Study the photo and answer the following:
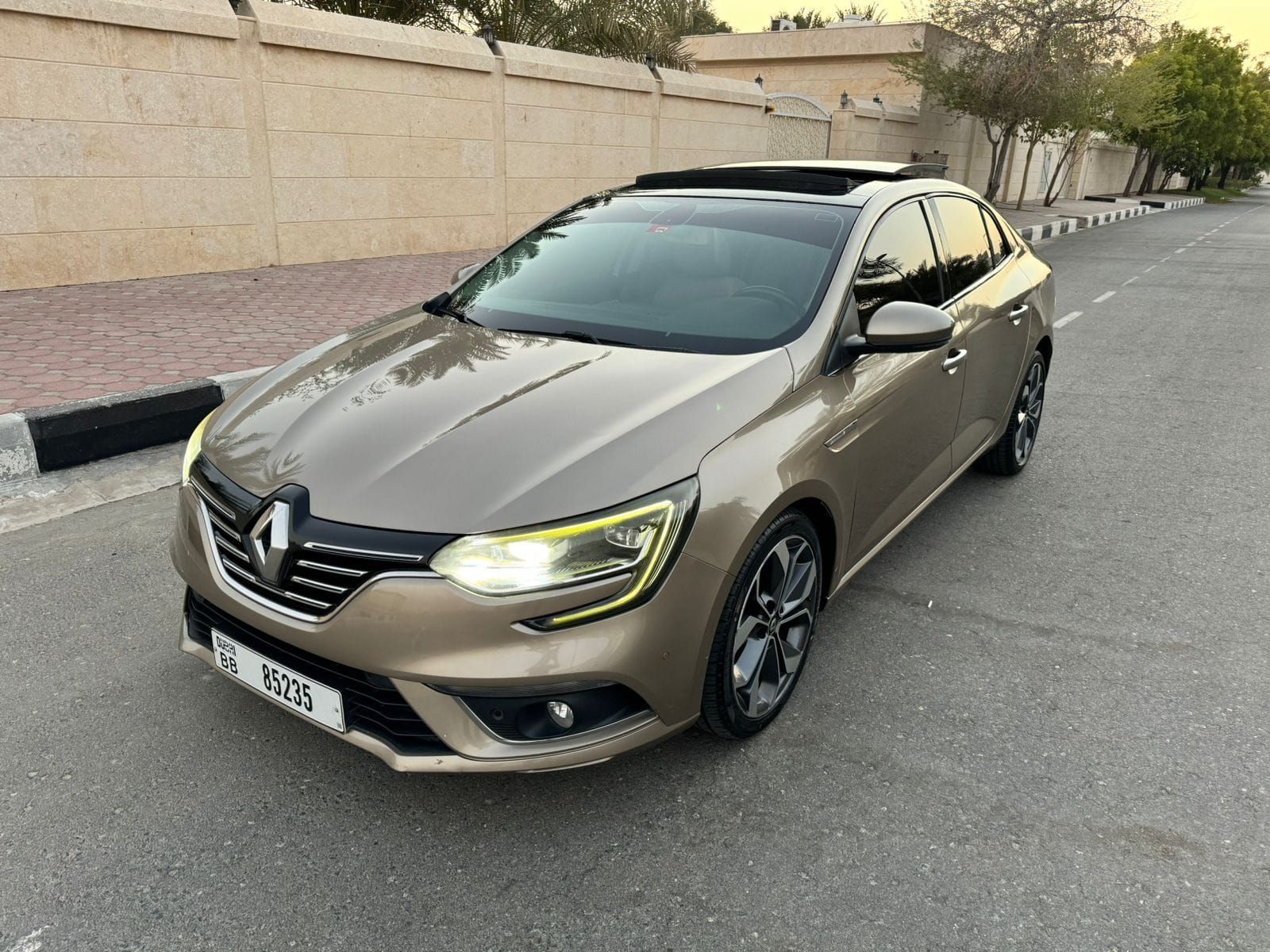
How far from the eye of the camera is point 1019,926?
2078 millimetres

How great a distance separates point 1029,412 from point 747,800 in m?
3.27

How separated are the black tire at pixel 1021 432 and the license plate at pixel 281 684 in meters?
3.47

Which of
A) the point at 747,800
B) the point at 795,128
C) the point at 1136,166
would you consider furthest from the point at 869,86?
the point at 747,800

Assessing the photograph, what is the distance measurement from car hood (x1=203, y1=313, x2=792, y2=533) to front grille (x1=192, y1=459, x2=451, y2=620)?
0.11ft

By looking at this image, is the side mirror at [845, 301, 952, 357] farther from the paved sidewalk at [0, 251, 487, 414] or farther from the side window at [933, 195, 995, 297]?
the paved sidewalk at [0, 251, 487, 414]

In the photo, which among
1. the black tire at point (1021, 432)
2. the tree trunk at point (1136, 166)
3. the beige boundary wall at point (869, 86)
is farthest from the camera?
the tree trunk at point (1136, 166)

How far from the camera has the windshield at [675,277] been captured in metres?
2.96

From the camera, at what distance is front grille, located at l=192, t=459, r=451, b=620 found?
6.81 feet

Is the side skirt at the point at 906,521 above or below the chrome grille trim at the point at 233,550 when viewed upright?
below

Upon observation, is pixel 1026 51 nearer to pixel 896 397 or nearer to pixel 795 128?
pixel 795 128

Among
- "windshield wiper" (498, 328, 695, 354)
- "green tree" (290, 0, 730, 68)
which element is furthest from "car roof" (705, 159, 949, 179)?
"green tree" (290, 0, 730, 68)

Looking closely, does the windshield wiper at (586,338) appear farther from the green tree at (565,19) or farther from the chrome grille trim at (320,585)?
the green tree at (565,19)

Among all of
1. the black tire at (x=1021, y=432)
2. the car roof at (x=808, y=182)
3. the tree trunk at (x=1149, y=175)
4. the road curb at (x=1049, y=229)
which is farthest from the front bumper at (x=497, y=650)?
the tree trunk at (x=1149, y=175)

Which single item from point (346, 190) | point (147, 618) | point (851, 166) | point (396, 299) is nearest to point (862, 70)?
point (346, 190)
